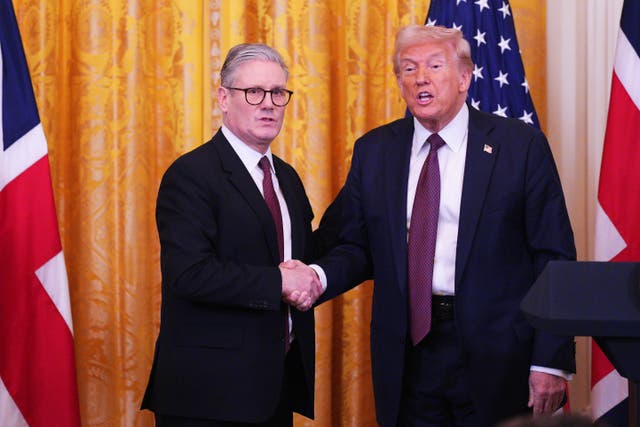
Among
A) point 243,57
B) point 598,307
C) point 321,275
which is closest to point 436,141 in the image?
point 321,275

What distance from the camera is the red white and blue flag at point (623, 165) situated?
3.38 metres

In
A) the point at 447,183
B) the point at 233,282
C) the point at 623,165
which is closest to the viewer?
the point at 233,282

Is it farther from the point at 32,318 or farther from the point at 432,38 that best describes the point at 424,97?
the point at 32,318

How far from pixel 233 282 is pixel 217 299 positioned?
0.23ft

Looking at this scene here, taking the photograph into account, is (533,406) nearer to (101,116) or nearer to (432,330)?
(432,330)

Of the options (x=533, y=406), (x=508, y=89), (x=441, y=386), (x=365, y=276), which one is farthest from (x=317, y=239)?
(x=508, y=89)

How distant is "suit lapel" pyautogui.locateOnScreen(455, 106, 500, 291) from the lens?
2584 millimetres

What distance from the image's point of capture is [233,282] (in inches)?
97.3

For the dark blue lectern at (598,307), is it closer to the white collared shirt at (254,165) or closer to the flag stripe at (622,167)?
the white collared shirt at (254,165)

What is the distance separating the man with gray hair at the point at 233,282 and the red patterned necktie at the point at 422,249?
318 millimetres

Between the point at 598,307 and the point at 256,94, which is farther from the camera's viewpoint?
the point at 256,94

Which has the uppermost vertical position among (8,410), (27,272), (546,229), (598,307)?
(598,307)

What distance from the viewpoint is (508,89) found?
377 centimetres

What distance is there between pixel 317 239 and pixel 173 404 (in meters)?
0.85
